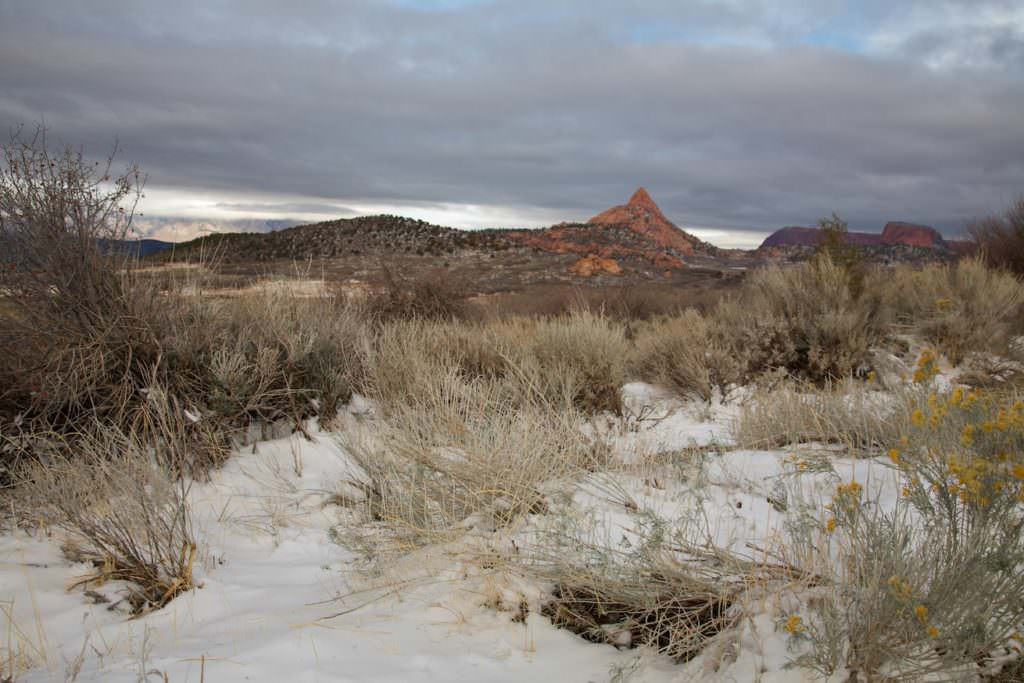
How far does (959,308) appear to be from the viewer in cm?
920

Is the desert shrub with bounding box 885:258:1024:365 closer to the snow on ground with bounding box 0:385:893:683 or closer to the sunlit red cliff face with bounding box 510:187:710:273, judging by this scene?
the snow on ground with bounding box 0:385:893:683

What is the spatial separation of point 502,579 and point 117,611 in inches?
75.7

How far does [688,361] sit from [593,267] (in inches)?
732

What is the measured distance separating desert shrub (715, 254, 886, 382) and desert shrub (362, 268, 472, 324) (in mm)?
4212

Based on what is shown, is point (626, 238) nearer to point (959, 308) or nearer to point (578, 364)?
point (959, 308)

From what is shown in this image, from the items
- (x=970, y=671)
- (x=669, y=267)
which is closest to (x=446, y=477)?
(x=970, y=671)

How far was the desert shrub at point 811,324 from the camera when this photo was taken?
795 cm

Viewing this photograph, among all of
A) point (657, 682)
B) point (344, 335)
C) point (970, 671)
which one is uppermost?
point (344, 335)

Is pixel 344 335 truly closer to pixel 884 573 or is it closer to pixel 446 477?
pixel 446 477

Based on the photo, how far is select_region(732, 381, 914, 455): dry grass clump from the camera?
14.6ft

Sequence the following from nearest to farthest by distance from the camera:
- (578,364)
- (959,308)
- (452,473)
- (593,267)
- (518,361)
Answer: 1. (452,473)
2. (578,364)
3. (518,361)
4. (959,308)
5. (593,267)

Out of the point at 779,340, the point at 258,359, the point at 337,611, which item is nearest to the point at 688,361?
the point at 779,340

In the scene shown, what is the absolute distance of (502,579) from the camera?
10.1 feet

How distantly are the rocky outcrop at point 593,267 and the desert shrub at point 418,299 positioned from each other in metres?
14.0
